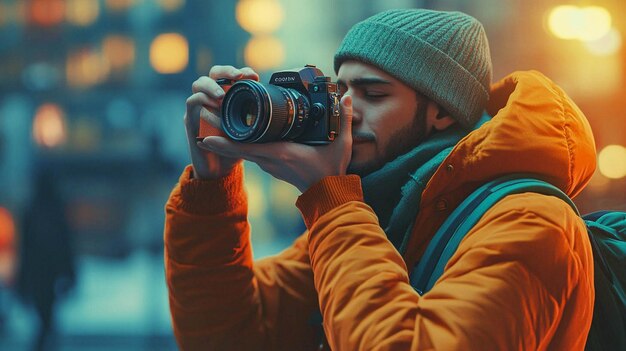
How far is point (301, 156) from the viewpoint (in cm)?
129

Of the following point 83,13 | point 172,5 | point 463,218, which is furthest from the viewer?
point 83,13

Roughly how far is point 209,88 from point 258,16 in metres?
6.54

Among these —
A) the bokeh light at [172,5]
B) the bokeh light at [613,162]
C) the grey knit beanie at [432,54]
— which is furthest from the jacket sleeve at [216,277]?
the bokeh light at [172,5]

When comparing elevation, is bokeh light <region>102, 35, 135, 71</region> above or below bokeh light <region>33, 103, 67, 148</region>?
above

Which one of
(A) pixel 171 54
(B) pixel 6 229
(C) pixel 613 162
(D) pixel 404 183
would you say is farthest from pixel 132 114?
(D) pixel 404 183

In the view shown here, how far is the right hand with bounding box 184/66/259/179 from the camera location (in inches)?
56.1

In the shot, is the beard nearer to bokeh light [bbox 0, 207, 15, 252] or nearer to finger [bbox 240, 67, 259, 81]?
finger [bbox 240, 67, 259, 81]

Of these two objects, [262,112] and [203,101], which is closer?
[262,112]

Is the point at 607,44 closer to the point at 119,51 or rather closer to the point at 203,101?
the point at 203,101

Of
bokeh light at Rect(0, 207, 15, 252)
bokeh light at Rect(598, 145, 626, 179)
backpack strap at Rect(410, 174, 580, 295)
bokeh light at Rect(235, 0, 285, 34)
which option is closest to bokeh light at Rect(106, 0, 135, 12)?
bokeh light at Rect(0, 207, 15, 252)

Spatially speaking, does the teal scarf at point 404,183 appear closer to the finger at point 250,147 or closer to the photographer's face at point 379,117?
Answer: the photographer's face at point 379,117

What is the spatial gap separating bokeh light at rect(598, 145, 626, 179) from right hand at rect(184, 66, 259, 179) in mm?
3262

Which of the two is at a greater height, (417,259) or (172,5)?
(417,259)

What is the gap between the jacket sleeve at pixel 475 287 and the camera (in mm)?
1052
